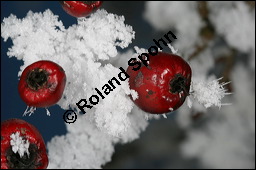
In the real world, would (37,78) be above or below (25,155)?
above

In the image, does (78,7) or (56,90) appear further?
(78,7)

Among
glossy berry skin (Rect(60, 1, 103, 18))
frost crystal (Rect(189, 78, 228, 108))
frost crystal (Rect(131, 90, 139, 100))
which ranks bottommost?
frost crystal (Rect(131, 90, 139, 100))

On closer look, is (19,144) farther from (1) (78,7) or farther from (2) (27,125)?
(1) (78,7)

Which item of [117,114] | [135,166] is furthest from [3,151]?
[135,166]

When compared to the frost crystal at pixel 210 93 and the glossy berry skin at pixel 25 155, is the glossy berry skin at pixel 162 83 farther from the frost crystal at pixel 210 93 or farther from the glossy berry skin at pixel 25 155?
the glossy berry skin at pixel 25 155

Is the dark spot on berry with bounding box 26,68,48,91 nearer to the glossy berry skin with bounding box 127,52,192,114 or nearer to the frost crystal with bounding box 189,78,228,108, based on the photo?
the glossy berry skin with bounding box 127,52,192,114

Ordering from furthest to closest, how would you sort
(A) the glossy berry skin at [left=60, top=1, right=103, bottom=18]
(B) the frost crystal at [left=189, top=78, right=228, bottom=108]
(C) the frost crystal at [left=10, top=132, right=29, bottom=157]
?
1. (A) the glossy berry skin at [left=60, top=1, right=103, bottom=18]
2. (B) the frost crystal at [left=189, top=78, right=228, bottom=108]
3. (C) the frost crystal at [left=10, top=132, right=29, bottom=157]

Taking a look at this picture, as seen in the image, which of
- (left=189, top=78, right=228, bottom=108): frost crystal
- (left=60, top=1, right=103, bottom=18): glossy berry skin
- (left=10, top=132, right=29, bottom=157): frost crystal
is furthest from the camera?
(left=60, top=1, right=103, bottom=18): glossy berry skin

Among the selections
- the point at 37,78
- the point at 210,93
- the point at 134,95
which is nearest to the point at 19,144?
the point at 37,78

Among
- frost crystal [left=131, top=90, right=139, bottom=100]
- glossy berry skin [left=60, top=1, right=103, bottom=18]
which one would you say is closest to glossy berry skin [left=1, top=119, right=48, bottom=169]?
frost crystal [left=131, top=90, right=139, bottom=100]
